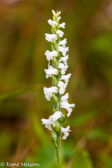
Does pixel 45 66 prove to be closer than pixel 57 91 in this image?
No

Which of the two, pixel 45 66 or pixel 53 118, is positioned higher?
pixel 45 66

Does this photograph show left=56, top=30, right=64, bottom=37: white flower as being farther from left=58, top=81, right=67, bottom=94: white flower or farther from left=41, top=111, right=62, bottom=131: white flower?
left=41, top=111, right=62, bottom=131: white flower

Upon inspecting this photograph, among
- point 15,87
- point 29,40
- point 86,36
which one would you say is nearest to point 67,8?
point 86,36

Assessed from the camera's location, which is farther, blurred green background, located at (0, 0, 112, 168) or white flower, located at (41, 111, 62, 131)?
blurred green background, located at (0, 0, 112, 168)

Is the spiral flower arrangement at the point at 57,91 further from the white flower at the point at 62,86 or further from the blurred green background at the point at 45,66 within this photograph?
the blurred green background at the point at 45,66

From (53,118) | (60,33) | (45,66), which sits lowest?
(53,118)

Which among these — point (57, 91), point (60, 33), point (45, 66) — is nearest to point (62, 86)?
point (57, 91)

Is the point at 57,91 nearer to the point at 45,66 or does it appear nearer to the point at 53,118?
the point at 53,118

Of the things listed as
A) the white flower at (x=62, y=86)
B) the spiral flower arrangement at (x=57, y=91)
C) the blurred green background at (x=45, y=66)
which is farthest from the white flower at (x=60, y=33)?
the blurred green background at (x=45, y=66)

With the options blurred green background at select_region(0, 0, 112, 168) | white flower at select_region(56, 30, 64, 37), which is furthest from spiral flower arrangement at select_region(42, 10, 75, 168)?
blurred green background at select_region(0, 0, 112, 168)
